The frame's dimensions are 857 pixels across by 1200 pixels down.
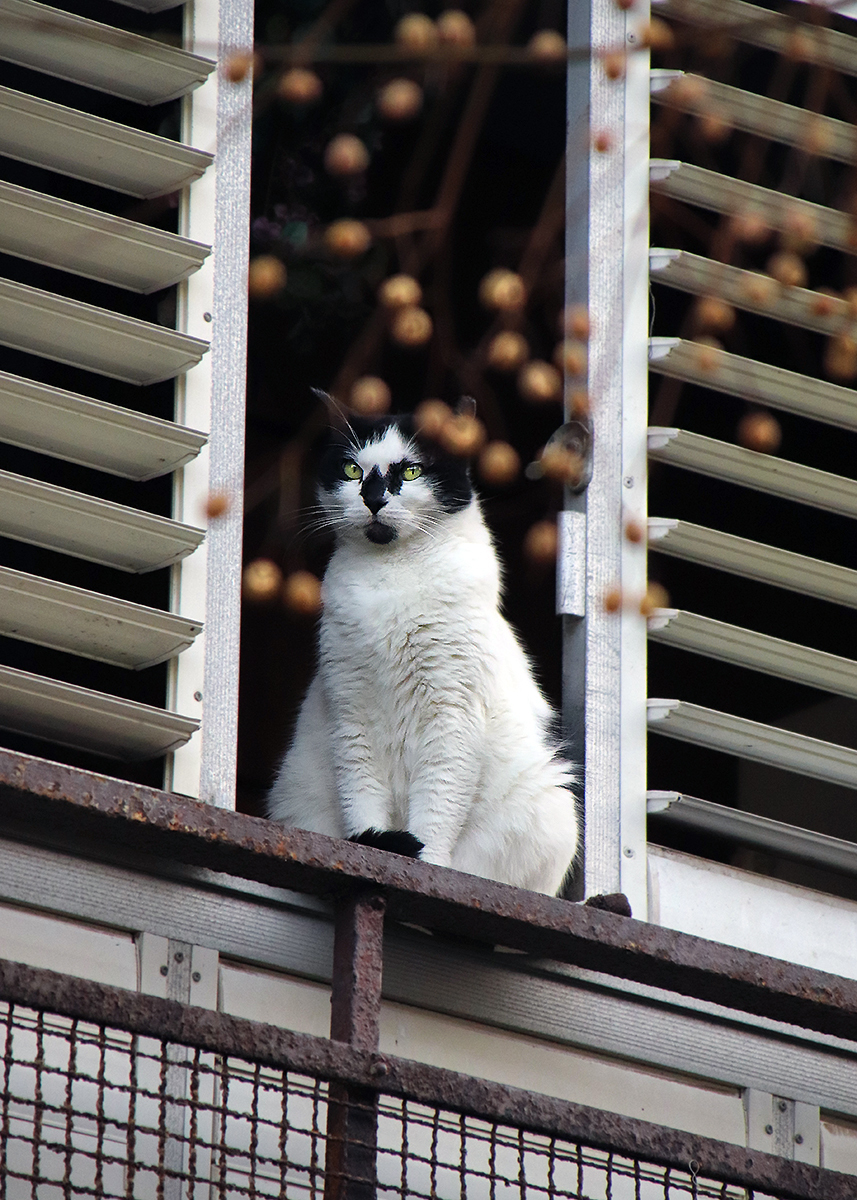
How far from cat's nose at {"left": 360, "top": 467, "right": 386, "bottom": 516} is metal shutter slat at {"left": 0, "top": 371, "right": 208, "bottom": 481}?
33.7 inches

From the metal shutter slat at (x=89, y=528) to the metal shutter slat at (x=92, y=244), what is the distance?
1.57ft

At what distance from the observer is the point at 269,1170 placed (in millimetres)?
3105

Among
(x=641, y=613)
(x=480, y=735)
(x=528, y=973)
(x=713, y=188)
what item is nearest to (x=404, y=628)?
(x=480, y=735)

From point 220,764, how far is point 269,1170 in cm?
74

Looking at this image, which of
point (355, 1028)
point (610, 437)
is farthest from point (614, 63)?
point (355, 1028)

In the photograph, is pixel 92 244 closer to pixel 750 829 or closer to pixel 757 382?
pixel 757 382

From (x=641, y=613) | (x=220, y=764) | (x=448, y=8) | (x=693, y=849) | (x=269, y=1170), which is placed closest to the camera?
(x=269, y=1170)

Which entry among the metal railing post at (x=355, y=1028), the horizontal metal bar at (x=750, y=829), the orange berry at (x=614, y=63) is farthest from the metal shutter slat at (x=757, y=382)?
the metal railing post at (x=355, y=1028)

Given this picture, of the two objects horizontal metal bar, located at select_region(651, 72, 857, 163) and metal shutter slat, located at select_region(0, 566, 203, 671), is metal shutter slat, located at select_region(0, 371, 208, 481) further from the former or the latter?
horizontal metal bar, located at select_region(651, 72, 857, 163)

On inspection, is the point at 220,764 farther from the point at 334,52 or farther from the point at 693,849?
the point at 693,849

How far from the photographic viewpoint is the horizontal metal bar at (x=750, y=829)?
3721 millimetres

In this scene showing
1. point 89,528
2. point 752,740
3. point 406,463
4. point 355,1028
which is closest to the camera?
point 355,1028

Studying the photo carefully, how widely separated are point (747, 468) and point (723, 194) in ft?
2.11

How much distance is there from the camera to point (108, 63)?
363cm
